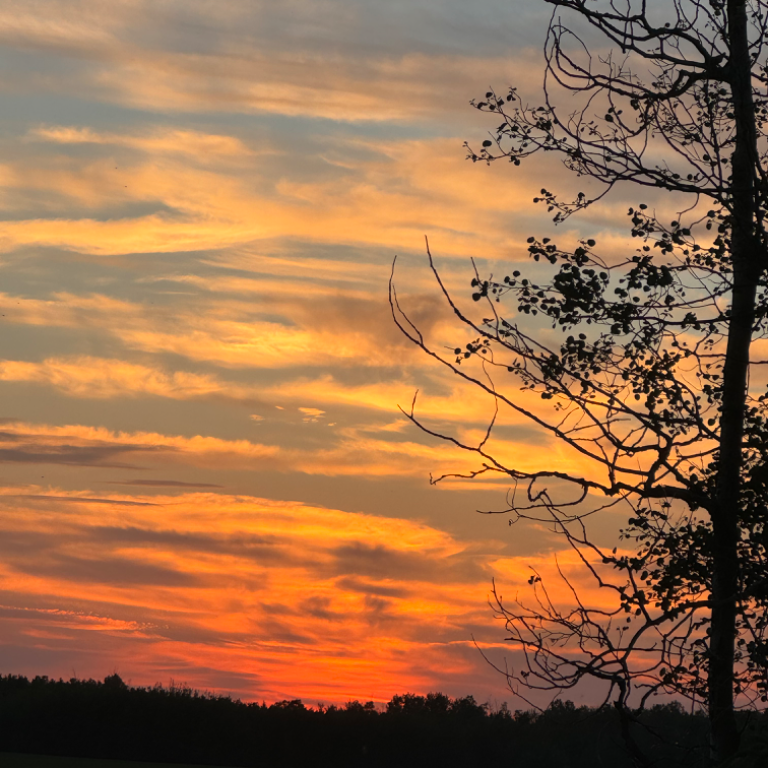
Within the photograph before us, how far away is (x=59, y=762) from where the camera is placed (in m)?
41.3

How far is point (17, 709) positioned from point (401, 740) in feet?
60.2

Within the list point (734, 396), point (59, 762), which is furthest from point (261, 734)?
point (734, 396)

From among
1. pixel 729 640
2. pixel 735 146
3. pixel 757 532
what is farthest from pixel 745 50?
pixel 729 640

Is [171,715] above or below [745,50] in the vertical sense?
below

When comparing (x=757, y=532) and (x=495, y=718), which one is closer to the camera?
(x=757, y=532)

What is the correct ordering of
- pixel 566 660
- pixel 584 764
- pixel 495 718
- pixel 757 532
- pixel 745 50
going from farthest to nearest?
pixel 495 718 → pixel 584 764 → pixel 745 50 → pixel 757 532 → pixel 566 660

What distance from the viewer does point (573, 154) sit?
13.7 metres

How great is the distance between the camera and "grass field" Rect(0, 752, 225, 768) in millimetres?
38969

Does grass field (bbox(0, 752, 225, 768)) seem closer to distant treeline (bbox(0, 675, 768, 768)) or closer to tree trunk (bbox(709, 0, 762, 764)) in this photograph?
distant treeline (bbox(0, 675, 768, 768))

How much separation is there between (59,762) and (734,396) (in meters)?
36.1

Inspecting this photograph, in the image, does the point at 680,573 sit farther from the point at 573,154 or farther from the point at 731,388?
the point at 573,154

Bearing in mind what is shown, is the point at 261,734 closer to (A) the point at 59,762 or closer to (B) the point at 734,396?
(A) the point at 59,762

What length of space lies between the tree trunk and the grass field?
31.7 metres

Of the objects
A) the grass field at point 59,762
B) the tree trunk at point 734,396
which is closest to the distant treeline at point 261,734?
the grass field at point 59,762
